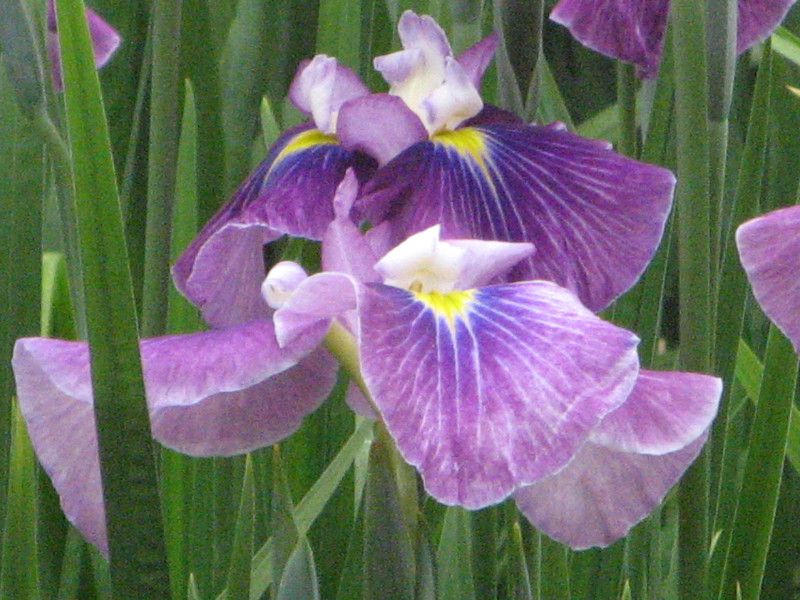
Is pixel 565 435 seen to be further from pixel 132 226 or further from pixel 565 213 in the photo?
pixel 132 226

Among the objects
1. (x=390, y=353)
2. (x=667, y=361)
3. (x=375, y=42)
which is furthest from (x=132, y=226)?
(x=390, y=353)

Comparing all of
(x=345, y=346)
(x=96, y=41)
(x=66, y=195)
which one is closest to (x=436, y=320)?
(x=345, y=346)

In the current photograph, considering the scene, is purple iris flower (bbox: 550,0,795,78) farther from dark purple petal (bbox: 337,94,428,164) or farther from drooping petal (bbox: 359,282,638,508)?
drooping petal (bbox: 359,282,638,508)

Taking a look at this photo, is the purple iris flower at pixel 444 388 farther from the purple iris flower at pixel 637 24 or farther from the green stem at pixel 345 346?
the purple iris flower at pixel 637 24

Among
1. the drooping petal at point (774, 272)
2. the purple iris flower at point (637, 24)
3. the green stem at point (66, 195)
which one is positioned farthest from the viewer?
the purple iris flower at point (637, 24)

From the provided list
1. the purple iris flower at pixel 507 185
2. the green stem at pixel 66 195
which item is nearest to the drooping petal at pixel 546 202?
the purple iris flower at pixel 507 185

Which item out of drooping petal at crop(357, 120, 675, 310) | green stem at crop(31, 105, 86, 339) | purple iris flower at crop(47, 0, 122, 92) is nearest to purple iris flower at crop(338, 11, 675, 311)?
drooping petal at crop(357, 120, 675, 310)

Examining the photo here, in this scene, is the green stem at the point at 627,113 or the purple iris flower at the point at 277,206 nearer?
the purple iris flower at the point at 277,206

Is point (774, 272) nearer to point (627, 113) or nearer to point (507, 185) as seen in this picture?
point (507, 185)
